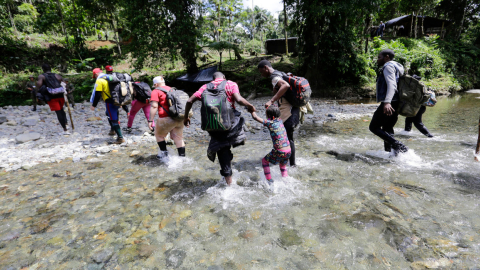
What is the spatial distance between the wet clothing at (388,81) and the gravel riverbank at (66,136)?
3754mm

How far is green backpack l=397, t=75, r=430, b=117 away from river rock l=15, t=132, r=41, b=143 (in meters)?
9.91

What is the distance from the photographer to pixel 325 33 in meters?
14.1

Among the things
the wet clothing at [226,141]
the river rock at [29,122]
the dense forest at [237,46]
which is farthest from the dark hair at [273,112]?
the dense forest at [237,46]

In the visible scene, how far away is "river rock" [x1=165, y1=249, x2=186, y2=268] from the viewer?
234 cm

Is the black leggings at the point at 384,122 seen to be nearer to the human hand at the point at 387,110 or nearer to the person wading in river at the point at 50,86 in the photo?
the human hand at the point at 387,110

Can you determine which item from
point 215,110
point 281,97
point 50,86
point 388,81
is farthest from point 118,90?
point 388,81

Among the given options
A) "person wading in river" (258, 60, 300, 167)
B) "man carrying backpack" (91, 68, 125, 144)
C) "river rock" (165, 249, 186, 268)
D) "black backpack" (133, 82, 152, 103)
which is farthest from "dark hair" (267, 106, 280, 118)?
"man carrying backpack" (91, 68, 125, 144)

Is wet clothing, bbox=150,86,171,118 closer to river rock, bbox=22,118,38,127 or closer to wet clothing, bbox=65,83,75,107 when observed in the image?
wet clothing, bbox=65,83,75,107

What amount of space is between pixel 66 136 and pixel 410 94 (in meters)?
9.43

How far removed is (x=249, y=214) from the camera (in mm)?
3146

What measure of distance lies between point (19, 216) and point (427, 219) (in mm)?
5566

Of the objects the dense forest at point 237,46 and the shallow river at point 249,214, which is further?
the dense forest at point 237,46

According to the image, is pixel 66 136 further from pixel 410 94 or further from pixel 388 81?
pixel 410 94

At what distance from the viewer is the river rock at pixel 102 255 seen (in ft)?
7.90
